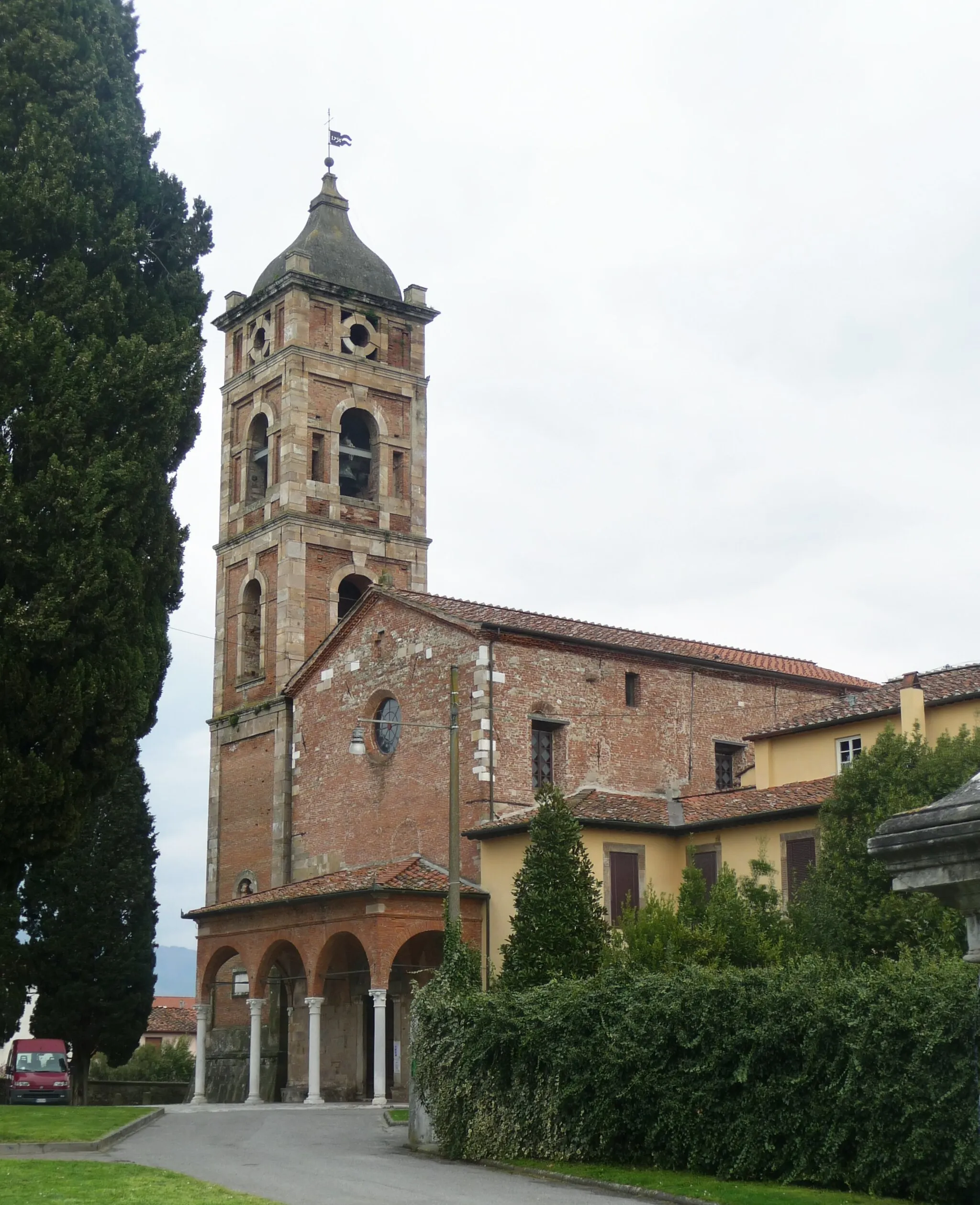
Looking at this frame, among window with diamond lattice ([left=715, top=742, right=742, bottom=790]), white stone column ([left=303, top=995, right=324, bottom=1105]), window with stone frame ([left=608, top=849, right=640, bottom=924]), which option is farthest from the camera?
window with diamond lattice ([left=715, top=742, right=742, bottom=790])

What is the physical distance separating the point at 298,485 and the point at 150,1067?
87.0ft

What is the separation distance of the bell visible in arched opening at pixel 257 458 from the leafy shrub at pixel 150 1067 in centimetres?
2231

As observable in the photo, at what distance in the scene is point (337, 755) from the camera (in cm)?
3812

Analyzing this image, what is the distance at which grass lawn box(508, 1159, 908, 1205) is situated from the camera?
14.4 metres

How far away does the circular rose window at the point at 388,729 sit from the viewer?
3622 cm

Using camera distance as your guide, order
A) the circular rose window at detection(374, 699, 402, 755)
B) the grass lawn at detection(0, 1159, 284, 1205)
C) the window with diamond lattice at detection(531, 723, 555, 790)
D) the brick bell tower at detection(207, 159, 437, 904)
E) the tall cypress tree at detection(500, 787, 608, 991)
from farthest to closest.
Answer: the brick bell tower at detection(207, 159, 437, 904) → the circular rose window at detection(374, 699, 402, 755) → the window with diamond lattice at detection(531, 723, 555, 790) → the tall cypress tree at detection(500, 787, 608, 991) → the grass lawn at detection(0, 1159, 284, 1205)

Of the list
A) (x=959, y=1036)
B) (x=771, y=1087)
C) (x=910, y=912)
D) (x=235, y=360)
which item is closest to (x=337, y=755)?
(x=235, y=360)

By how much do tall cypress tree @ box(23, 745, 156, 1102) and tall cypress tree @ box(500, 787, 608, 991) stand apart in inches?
639

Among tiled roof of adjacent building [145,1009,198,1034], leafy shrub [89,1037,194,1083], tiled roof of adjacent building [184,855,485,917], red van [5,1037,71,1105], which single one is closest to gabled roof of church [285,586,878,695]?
tiled roof of adjacent building [184,855,485,917]

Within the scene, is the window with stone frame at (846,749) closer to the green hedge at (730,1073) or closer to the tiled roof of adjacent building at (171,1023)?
the green hedge at (730,1073)

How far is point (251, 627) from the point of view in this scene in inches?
1773

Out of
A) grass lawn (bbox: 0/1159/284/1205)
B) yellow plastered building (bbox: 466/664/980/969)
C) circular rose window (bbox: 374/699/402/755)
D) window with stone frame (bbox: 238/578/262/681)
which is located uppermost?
window with stone frame (bbox: 238/578/262/681)

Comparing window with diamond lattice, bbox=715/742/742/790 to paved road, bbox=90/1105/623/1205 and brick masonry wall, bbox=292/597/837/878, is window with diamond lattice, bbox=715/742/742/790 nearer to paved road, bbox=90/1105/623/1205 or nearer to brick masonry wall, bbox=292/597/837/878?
brick masonry wall, bbox=292/597/837/878

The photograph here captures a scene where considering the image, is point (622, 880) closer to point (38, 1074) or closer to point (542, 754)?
point (542, 754)
